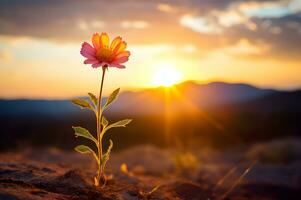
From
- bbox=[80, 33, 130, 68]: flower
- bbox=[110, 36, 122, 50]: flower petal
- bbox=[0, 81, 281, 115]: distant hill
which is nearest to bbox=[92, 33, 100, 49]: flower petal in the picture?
bbox=[80, 33, 130, 68]: flower

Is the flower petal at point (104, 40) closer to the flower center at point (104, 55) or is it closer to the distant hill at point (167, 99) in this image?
the flower center at point (104, 55)

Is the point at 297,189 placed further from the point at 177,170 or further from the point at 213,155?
the point at 213,155

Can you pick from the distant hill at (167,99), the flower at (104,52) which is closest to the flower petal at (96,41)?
the flower at (104,52)

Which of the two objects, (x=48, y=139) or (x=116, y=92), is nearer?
(x=116, y=92)

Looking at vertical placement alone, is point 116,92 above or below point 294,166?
Answer: above

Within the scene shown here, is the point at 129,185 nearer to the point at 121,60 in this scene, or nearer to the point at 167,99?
the point at 121,60

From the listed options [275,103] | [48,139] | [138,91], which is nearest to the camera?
[48,139]

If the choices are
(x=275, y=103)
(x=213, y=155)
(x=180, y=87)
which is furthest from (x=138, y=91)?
(x=213, y=155)

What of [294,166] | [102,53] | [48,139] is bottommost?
[48,139]
